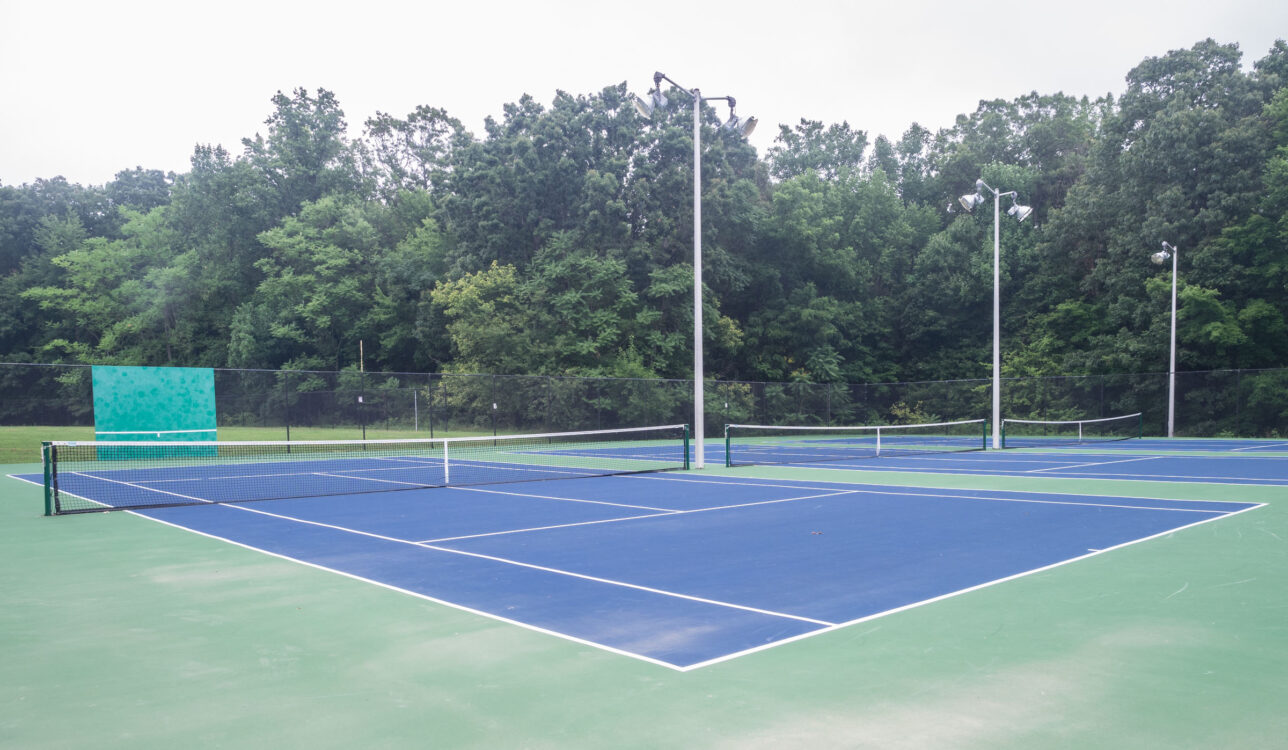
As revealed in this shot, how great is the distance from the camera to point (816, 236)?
151 feet

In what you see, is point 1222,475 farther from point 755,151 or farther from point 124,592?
point 755,151

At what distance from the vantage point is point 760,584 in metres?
6.64

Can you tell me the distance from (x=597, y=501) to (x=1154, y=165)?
1382 inches

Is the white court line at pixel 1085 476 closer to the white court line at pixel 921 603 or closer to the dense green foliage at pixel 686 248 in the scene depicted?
the white court line at pixel 921 603

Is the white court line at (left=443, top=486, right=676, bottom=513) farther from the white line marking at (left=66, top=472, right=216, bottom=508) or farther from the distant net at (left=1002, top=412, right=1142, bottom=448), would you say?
the distant net at (left=1002, top=412, right=1142, bottom=448)

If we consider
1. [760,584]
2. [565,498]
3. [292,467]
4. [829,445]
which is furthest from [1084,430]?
[760,584]

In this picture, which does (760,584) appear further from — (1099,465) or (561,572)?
(1099,465)

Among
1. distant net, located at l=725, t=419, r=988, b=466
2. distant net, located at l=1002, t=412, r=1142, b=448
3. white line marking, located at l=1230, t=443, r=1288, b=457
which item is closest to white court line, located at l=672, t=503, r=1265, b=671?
distant net, located at l=725, t=419, r=988, b=466

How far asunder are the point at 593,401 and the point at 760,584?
958 inches

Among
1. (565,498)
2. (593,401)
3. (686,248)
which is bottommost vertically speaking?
(565,498)

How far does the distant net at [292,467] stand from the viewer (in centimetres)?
1339

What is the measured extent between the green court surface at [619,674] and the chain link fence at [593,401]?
2046 cm

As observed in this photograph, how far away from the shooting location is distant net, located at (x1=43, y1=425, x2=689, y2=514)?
13.4m

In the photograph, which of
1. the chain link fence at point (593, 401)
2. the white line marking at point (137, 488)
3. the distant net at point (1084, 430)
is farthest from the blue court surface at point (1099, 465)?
the chain link fence at point (593, 401)
